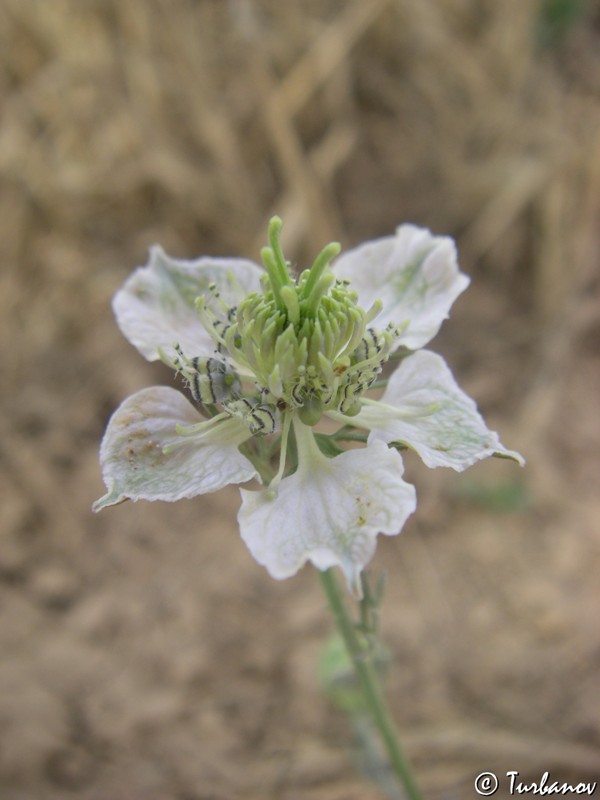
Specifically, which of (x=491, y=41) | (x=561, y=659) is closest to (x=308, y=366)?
(x=561, y=659)

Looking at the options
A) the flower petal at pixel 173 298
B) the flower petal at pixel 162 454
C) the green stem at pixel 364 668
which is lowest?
the green stem at pixel 364 668

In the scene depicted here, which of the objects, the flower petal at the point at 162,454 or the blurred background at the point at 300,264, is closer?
the flower petal at the point at 162,454

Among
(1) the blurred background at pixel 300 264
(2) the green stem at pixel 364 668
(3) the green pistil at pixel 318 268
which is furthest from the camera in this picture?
(1) the blurred background at pixel 300 264

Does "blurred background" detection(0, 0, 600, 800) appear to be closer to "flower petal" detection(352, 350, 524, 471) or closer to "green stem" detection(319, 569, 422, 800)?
"green stem" detection(319, 569, 422, 800)

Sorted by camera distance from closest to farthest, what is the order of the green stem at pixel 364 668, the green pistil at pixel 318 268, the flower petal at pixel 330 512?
the flower petal at pixel 330 512 < the green pistil at pixel 318 268 < the green stem at pixel 364 668

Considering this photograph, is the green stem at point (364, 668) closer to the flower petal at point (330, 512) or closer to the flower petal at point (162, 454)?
the flower petal at point (330, 512)

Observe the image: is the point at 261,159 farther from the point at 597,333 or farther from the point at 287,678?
the point at 287,678

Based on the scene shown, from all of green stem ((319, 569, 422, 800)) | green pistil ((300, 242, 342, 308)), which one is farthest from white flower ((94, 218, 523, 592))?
green stem ((319, 569, 422, 800))

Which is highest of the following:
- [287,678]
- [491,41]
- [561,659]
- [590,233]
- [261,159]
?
[491,41]

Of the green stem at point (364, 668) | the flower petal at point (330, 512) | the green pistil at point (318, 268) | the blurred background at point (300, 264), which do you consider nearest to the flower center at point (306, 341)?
the green pistil at point (318, 268)
